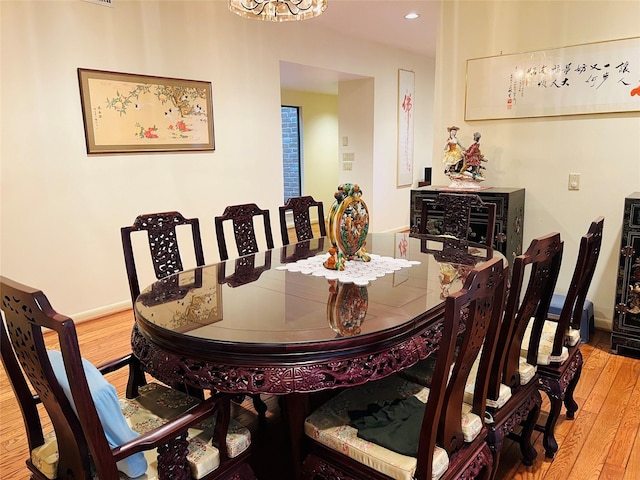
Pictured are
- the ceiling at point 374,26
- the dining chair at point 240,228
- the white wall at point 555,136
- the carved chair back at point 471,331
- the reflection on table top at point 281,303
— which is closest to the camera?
the carved chair back at point 471,331

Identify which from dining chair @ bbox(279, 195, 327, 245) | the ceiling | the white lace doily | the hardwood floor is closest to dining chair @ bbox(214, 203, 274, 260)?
dining chair @ bbox(279, 195, 327, 245)

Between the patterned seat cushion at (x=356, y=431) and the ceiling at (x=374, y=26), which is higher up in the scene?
the ceiling at (x=374, y=26)

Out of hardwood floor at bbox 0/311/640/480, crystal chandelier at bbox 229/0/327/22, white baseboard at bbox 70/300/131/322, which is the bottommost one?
hardwood floor at bbox 0/311/640/480

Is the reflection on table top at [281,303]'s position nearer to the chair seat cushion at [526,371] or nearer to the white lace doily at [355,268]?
the white lace doily at [355,268]

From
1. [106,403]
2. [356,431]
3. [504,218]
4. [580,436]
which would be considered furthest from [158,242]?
[504,218]

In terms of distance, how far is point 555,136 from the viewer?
11.1ft

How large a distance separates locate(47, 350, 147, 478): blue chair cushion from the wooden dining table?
0.74 ft

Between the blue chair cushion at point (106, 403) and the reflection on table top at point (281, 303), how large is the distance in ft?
0.94

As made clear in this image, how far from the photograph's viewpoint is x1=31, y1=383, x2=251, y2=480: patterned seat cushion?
4.30ft

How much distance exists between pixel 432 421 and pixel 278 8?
2402 mm

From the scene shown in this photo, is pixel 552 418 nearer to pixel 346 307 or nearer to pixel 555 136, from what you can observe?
pixel 346 307

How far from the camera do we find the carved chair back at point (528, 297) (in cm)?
151

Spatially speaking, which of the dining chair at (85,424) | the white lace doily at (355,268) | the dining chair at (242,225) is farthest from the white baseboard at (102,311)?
the dining chair at (85,424)

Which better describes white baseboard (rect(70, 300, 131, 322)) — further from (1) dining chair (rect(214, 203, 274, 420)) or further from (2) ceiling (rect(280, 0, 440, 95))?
(2) ceiling (rect(280, 0, 440, 95))
